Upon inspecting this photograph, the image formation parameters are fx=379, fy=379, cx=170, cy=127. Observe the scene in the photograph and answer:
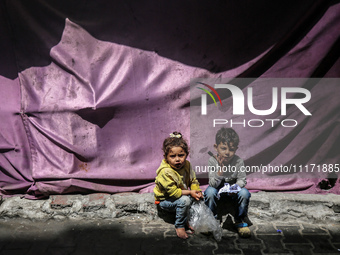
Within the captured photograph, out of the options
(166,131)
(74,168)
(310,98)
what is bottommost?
(74,168)

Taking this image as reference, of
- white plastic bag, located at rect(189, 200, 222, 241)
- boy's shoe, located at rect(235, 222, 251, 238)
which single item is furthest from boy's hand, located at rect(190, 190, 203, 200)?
boy's shoe, located at rect(235, 222, 251, 238)

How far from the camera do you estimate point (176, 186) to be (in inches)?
161

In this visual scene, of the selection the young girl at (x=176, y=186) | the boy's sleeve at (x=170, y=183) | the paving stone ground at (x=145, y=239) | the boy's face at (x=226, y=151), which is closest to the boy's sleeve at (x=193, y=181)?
the young girl at (x=176, y=186)

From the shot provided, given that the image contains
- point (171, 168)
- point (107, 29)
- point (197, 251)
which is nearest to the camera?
point (197, 251)

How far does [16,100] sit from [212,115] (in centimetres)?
245

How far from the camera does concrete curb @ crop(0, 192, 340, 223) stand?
4.40 m

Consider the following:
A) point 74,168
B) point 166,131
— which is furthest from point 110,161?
point 166,131

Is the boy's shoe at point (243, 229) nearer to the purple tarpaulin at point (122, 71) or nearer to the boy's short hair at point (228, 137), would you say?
the purple tarpaulin at point (122, 71)

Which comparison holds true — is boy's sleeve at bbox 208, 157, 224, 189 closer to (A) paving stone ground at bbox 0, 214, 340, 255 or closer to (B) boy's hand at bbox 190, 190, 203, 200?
(B) boy's hand at bbox 190, 190, 203, 200

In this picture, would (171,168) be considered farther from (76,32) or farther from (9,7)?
(9,7)

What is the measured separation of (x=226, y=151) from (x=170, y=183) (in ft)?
2.38

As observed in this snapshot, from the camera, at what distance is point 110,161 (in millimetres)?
4762

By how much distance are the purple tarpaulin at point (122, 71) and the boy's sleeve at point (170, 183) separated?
25.6 inches

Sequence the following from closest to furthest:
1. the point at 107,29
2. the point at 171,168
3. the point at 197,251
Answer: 1. the point at 197,251
2. the point at 171,168
3. the point at 107,29
